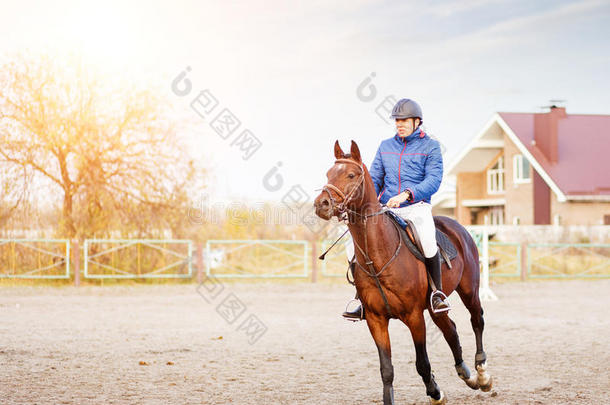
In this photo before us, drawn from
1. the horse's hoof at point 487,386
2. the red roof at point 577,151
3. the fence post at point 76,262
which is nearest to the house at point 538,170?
the red roof at point 577,151

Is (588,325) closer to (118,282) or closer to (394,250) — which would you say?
(394,250)

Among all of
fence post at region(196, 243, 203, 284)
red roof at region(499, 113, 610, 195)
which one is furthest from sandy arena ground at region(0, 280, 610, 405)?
red roof at region(499, 113, 610, 195)

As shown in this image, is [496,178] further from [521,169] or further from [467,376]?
[467,376]

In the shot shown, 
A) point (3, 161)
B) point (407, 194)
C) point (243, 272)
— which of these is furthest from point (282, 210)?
point (407, 194)

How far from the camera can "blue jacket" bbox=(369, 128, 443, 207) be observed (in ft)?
20.4

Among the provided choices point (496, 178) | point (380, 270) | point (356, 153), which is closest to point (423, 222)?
point (380, 270)

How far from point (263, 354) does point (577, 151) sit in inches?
1244

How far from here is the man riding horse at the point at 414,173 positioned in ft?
20.3

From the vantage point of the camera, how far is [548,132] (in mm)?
36656

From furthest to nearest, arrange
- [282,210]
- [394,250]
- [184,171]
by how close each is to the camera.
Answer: [282,210] < [184,171] < [394,250]

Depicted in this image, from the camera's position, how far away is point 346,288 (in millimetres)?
21406

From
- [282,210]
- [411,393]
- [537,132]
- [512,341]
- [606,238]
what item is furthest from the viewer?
[537,132]

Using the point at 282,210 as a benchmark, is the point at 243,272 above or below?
below

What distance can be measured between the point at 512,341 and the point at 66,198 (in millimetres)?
15728
